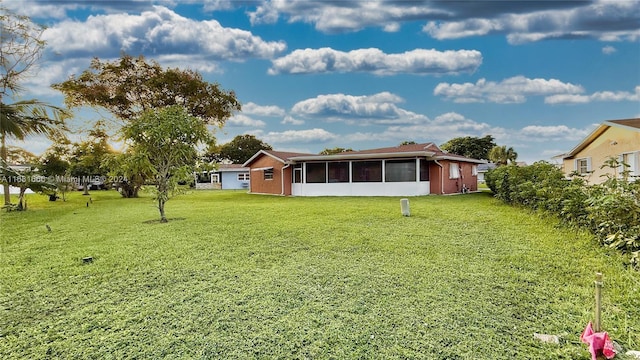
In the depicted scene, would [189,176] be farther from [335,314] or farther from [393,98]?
[393,98]

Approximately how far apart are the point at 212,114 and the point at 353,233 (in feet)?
62.2

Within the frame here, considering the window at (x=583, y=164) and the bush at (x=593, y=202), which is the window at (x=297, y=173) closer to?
the bush at (x=593, y=202)

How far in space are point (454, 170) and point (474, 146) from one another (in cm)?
3281

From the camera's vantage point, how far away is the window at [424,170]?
1826 cm

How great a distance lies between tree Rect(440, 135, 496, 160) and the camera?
4944cm

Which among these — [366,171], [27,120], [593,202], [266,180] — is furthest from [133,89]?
[593,202]

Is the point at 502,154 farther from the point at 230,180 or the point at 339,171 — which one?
the point at 230,180

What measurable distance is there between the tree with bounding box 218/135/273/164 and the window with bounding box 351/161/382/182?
3000 centimetres

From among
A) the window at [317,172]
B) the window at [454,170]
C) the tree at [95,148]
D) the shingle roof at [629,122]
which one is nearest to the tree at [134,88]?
the tree at [95,148]

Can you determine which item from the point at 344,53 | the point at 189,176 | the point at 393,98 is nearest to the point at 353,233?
the point at 189,176

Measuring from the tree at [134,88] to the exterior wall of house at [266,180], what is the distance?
4.68 metres

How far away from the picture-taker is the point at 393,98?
1891 cm

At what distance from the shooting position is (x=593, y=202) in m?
4.46

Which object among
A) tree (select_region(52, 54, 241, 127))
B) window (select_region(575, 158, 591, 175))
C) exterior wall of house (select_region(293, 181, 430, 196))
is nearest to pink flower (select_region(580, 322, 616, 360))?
A: exterior wall of house (select_region(293, 181, 430, 196))
